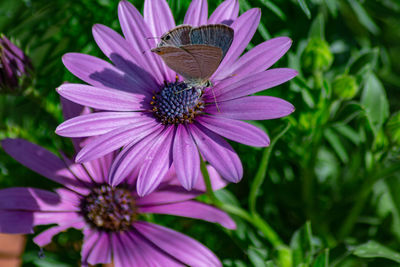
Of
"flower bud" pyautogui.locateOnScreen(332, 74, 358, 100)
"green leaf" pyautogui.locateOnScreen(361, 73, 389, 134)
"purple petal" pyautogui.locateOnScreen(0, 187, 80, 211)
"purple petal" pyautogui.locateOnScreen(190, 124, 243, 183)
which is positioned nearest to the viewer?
"purple petal" pyautogui.locateOnScreen(190, 124, 243, 183)

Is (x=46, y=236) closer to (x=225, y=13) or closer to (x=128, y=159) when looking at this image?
(x=128, y=159)

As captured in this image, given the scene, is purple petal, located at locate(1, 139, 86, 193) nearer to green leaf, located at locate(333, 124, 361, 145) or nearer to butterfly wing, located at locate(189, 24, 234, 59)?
butterfly wing, located at locate(189, 24, 234, 59)

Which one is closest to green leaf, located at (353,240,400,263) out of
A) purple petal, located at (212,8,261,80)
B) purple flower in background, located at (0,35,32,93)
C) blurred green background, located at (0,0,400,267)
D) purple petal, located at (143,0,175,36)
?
blurred green background, located at (0,0,400,267)

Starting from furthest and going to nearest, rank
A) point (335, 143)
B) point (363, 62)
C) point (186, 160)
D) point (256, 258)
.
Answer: point (335, 143), point (363, 62), point (256, 258), point (186, 160)

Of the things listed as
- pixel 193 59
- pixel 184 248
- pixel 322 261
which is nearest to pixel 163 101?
pixel 193 59

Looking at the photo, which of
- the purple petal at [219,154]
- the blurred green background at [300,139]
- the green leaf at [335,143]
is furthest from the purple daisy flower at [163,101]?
the green leaf at [335,143]
